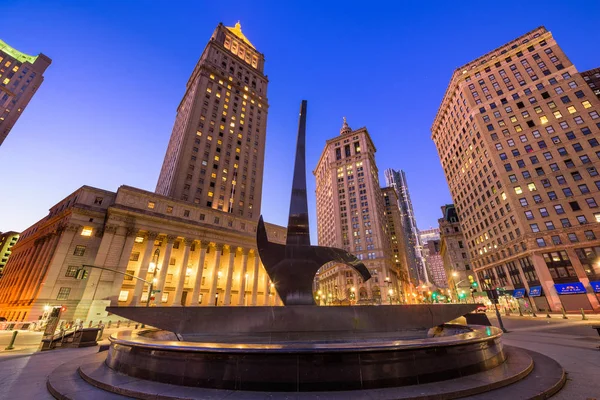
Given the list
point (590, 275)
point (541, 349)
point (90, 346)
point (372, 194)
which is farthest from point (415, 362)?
→ point (372, 194)

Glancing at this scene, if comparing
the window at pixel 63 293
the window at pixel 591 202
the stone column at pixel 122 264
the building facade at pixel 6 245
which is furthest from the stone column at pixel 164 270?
the building facade at pixel 6 245

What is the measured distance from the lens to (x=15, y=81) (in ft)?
336

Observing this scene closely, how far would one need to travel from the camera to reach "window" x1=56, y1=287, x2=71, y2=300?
121ft

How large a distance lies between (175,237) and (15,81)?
400 feet

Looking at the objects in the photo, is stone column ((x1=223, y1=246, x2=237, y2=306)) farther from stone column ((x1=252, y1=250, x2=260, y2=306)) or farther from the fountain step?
the fountain step

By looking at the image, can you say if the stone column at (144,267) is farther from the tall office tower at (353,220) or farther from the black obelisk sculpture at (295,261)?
the tall office tower at (353,220)

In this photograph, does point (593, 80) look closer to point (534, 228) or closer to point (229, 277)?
point (534, 228)

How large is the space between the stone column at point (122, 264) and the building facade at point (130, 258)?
0.42ft

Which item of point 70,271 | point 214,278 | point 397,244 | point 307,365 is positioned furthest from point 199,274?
point 397,244

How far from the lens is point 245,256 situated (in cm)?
5516

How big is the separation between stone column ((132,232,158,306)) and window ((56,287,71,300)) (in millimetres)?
8392

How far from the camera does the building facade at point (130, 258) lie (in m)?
37.5

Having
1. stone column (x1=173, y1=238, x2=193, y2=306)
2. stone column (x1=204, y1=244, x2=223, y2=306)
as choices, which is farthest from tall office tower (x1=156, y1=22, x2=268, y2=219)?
stone column (x1=204, y1=244, x2=223, y2=306)

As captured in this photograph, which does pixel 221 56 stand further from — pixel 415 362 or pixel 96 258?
pixel 415 362
